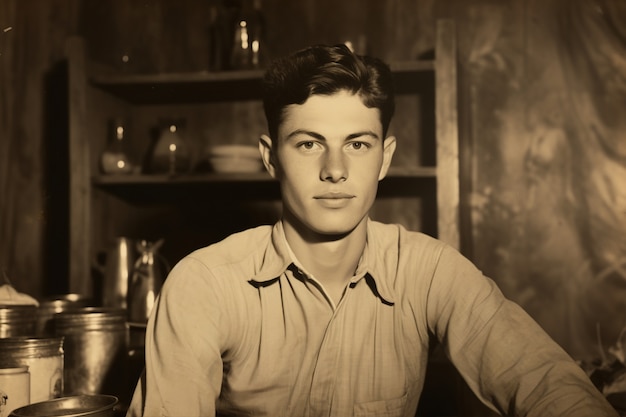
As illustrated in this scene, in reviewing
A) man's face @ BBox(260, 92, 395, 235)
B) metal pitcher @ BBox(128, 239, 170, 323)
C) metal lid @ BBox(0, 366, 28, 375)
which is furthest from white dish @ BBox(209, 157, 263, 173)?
metal lid @ BBox(0, 366, 28, 375)

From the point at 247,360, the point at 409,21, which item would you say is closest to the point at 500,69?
the point at 409,21

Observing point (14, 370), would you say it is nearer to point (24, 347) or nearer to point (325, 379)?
point (24, 347)

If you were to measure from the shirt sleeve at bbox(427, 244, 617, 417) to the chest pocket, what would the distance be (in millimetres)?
192

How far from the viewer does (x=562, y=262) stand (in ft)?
7.89

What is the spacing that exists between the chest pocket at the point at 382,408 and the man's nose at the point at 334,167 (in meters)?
0.55

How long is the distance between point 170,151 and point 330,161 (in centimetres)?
107

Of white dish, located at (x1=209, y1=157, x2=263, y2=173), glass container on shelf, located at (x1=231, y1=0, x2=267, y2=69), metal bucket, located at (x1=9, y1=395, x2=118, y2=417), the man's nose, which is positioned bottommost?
metal bucket, located at (x1=9, y1=395, x2=118, y2=417)

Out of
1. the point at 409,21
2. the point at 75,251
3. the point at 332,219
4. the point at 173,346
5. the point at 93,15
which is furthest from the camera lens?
the point at 93,15

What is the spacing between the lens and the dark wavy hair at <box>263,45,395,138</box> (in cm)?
155

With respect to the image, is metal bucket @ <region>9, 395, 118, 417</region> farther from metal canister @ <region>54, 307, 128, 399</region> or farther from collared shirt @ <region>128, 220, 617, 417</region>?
metal canister @ <region>54, 307, 128, 399</region>

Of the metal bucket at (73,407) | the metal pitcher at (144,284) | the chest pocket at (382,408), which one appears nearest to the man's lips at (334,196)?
the chest pocket at (382,408)

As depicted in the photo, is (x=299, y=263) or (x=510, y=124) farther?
(x=510, y=124)

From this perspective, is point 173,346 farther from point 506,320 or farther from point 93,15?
point 93,15

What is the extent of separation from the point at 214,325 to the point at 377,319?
1.37 feet
